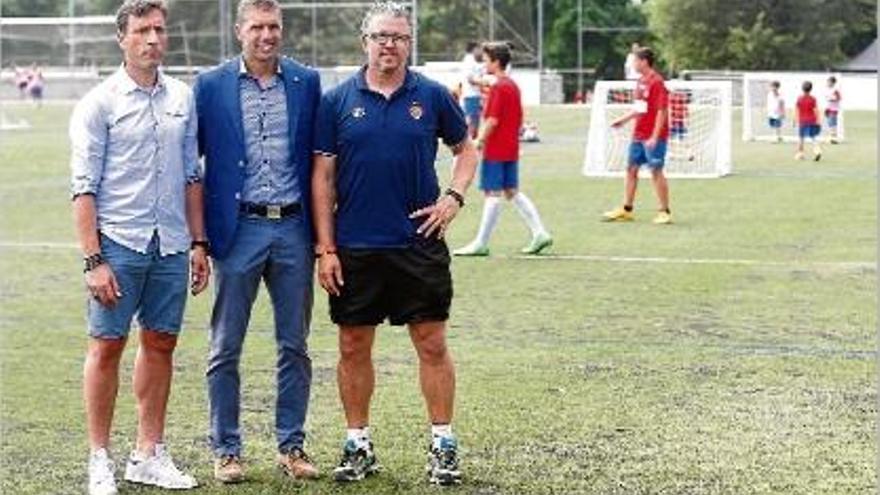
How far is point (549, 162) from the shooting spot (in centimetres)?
2989

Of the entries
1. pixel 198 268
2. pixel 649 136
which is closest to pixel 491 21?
pixel 649 136

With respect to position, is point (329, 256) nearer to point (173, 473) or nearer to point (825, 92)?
point (173, 473)

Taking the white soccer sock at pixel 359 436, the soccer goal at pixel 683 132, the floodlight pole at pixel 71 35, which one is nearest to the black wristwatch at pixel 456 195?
the white soccer sock at pixel 359 436

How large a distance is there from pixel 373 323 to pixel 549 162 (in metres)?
23.0

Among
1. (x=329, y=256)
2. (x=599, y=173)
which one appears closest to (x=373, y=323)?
(x=329, y=256)

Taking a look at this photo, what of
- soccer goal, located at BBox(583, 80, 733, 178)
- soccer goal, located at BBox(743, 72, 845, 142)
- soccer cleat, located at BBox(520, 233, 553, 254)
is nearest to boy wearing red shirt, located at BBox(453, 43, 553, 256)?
soccer cleat, located at BBox(520, 233, 553, 254)

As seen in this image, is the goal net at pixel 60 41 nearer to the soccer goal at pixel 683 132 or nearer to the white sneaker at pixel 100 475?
the soccer goal at pixel 683 132

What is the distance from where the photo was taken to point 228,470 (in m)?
7.01

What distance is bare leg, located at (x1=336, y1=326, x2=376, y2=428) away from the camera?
7160mm

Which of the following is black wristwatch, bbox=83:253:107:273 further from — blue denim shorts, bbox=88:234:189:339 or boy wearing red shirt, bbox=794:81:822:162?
boy wearing red shirt, bbox=794:81:822:162

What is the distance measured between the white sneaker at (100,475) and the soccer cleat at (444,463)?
4.28 feet

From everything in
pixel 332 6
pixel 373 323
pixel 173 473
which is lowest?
pixel 173 473

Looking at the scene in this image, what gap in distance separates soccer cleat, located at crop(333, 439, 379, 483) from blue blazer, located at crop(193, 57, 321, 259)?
929 mm

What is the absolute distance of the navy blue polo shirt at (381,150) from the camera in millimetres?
6906
